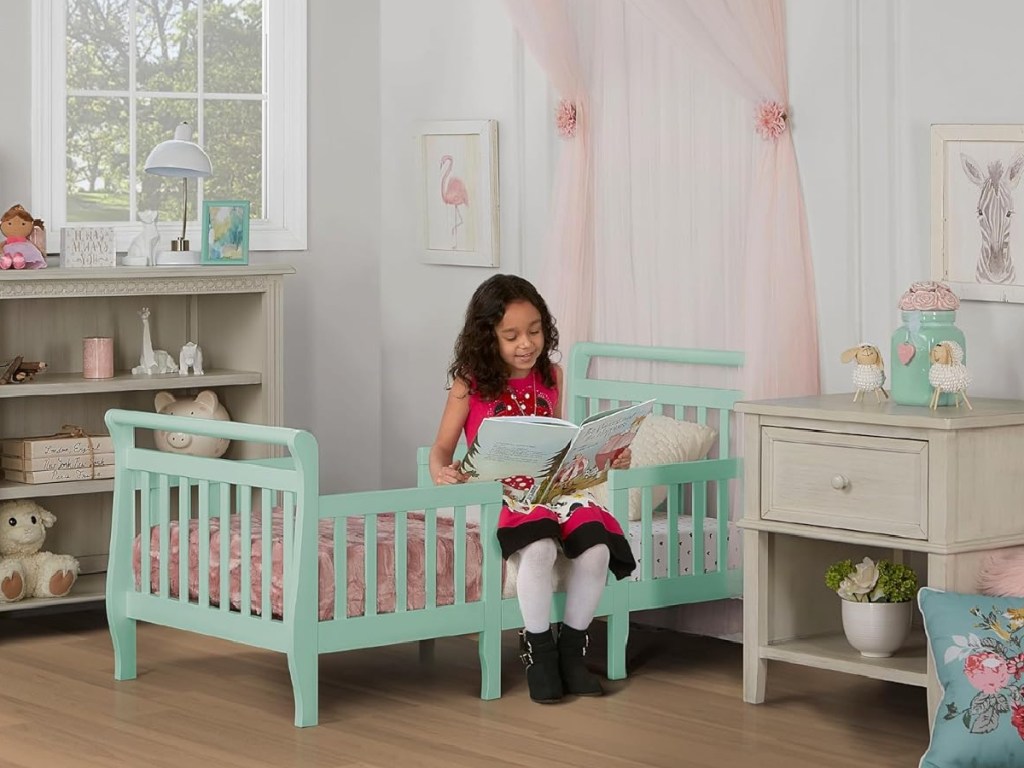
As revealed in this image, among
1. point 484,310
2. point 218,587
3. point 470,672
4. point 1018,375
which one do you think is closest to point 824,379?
point 1018,375

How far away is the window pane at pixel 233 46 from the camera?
4961 millimetres

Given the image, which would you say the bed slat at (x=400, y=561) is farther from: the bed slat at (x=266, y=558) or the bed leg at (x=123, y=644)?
the bed leg at (x=123, y=644)

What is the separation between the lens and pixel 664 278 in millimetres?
4332

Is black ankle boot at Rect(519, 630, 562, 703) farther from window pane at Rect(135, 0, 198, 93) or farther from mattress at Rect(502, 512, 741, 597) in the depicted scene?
window pane at Rect(135, 0, 198, 93)

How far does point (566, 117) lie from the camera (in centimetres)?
446

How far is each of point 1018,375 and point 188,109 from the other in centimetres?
253

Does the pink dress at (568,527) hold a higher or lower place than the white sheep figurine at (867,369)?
lower

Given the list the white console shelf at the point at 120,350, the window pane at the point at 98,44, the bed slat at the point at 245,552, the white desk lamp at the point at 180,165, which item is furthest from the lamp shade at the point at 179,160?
the bed slat at the point at 245,552

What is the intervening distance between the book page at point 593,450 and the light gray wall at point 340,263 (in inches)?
64.0

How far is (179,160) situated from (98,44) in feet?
1.75

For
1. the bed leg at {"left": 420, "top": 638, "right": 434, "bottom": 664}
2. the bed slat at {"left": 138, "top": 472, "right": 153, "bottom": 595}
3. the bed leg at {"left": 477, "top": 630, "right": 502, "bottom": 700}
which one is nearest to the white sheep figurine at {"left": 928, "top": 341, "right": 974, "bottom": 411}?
the bed leg at {"left": 477, "top": 630, "right": 502, "bottom": 700}

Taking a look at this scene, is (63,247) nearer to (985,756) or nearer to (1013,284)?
(1013,284)

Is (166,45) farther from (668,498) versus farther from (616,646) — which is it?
(616,646)

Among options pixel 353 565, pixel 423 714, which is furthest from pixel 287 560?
pixel 423 714
